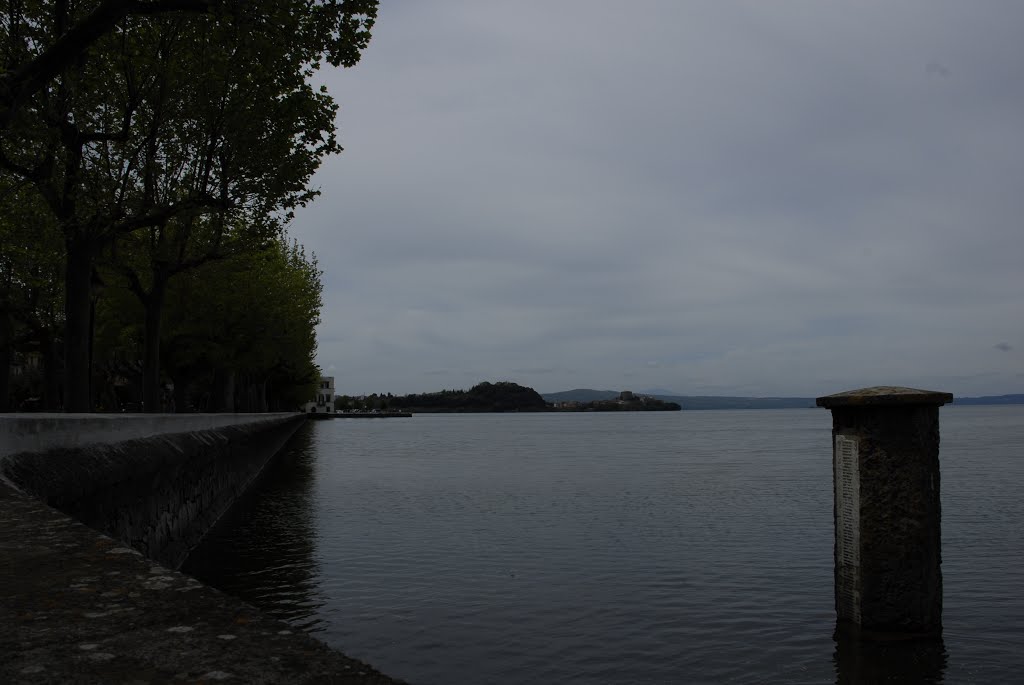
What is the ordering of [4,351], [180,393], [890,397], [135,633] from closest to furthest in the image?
[135,633] < [890,397] < [4,351] < [180,393]

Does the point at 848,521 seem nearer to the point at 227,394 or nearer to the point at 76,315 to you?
the point at 76,315

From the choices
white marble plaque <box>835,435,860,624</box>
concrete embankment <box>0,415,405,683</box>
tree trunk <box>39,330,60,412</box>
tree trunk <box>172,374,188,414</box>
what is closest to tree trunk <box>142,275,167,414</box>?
tree trunk <box>39,330,60,412</box>

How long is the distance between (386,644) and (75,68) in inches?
639

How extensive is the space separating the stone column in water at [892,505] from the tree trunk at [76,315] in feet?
64.1

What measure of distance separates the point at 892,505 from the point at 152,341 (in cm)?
2600

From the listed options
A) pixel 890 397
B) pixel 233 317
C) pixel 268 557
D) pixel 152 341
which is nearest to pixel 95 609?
pixel 890 397

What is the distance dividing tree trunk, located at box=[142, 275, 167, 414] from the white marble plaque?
24.8 meters

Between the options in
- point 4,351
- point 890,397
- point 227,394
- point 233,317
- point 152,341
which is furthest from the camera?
point 227,394

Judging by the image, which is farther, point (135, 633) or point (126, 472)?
point (126, 472)

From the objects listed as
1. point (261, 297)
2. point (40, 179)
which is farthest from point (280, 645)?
point (261, 297)

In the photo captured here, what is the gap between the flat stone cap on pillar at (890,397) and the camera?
318 inches

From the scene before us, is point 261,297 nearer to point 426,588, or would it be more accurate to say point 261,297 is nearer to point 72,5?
point 72,5

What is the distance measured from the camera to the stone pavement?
2754 millimetres

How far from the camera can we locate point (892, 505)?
8195mm
